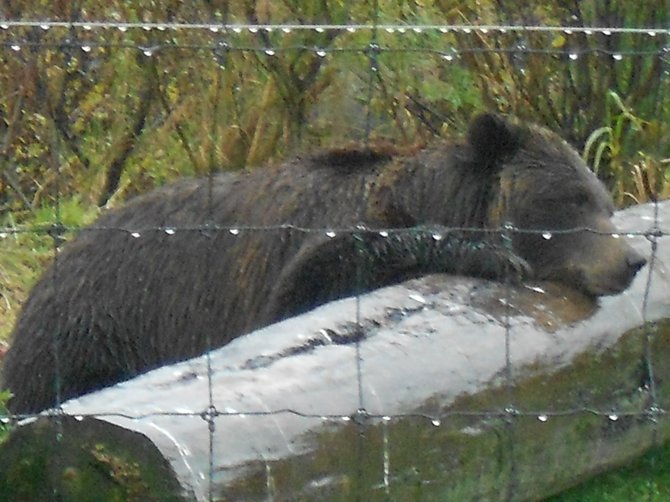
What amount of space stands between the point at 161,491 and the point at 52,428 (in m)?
0.34

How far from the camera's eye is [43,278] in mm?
5469

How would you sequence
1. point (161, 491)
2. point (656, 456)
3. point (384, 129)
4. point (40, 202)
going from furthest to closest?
1. point (40, 202)
2. point (384, 129)
3. point (656, 456)
4. point (161, 491)

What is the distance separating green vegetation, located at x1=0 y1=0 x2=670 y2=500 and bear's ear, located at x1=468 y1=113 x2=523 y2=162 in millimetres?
2060

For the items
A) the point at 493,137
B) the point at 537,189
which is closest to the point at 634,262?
the point at 537,189

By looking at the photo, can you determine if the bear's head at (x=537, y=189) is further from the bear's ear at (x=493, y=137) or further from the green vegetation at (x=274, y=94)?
the green vegetation at (x=274, y=94)

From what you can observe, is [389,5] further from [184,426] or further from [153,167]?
[184,426]

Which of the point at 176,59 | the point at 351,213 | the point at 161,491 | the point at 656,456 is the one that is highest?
the point at 176,59

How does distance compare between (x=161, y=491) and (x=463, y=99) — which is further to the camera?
(x=463, y=99)

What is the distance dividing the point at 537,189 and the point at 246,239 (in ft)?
3.78

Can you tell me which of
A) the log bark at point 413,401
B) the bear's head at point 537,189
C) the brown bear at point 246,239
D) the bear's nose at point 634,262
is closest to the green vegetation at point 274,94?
the brown bear at point 246,239

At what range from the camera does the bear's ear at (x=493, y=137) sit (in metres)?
5.16

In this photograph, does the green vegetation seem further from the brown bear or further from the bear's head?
the bear's head

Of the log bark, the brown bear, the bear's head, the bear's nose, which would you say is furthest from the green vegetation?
the log bark

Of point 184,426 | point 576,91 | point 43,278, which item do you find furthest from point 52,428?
Answer: point 576,91
